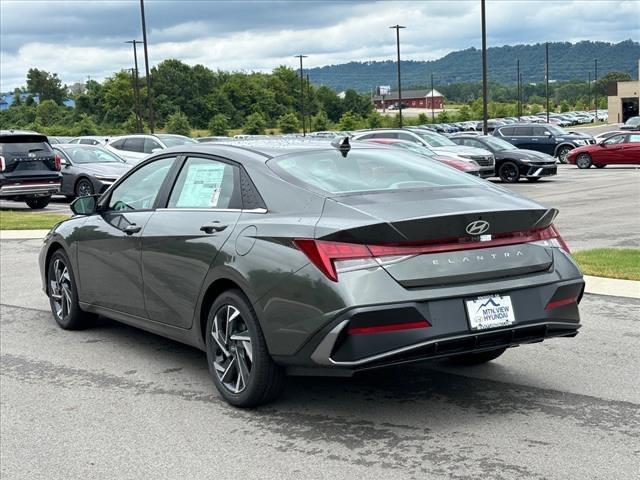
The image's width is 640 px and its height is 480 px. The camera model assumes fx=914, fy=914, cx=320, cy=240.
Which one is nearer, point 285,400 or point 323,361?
point 323,361

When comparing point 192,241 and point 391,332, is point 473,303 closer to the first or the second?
point 391,332

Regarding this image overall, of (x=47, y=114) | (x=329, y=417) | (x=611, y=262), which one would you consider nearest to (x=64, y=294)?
(x=329, y=417)

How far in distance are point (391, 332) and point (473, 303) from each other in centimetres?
50

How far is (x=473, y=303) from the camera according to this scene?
4.92 m

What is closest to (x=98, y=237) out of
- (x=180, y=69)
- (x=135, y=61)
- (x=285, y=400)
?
(x=285, y=400)

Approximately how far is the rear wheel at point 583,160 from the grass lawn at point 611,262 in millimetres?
24607

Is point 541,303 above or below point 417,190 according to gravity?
below

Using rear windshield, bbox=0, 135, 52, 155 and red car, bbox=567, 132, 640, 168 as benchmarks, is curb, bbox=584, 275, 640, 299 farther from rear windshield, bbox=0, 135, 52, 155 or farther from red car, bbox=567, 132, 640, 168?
red car, bbox=567, 132, 640, 168

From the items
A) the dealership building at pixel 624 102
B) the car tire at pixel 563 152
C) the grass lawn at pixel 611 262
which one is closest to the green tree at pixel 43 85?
the dealership building at pixel 624 102

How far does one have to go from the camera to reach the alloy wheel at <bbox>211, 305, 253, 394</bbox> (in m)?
5.45

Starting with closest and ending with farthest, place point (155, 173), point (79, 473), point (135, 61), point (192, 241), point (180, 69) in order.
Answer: point (79, 473) < point (192, 241) < point (155, 173) < point (135, 61) < point (180, 69)

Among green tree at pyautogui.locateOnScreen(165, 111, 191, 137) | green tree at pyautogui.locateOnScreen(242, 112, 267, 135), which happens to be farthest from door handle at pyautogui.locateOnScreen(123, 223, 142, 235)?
green tree at pyautogui.locateOnScreen(242, 112, 267, 135)

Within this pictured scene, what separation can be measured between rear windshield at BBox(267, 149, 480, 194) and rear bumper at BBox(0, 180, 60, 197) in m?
16.9

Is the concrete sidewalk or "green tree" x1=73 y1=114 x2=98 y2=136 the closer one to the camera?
the concrete sidewalk
